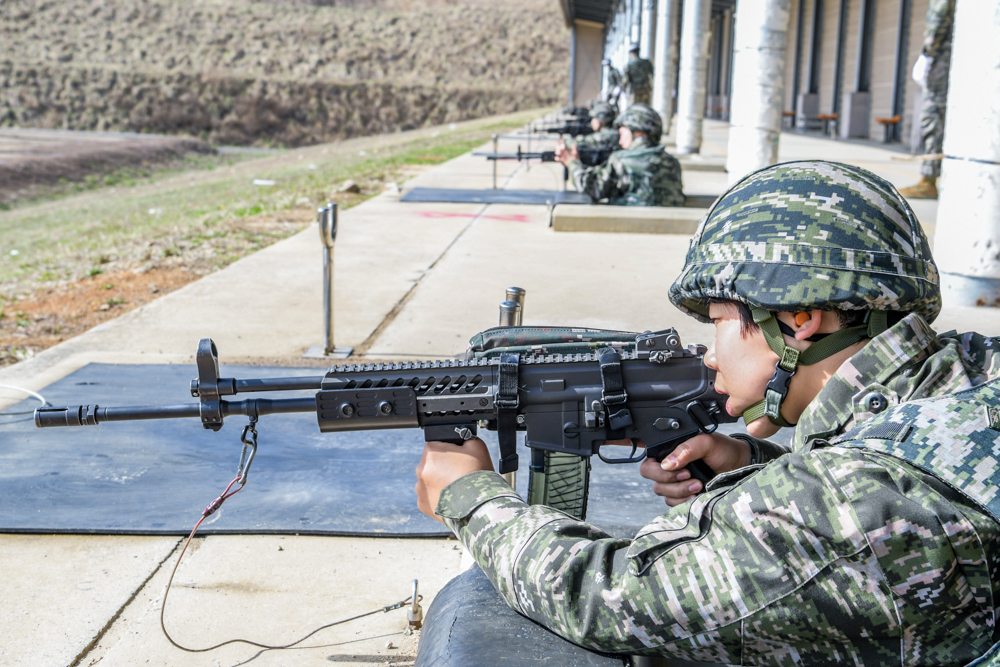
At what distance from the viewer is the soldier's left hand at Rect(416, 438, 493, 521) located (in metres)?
1.77

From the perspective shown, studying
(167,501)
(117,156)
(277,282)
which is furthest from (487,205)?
(117,156)

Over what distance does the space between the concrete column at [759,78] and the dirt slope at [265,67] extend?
47.3m

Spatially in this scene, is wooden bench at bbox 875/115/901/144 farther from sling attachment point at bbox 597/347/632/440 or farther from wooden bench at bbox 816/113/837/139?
sling attachment point at bbox 597/347/632/440

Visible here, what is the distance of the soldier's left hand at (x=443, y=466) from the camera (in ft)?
5.80

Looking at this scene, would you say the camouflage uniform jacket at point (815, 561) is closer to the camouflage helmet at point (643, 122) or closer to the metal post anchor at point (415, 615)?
the metal post anchor at point (415, 615)

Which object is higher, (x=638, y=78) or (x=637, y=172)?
(x=638, y=78)

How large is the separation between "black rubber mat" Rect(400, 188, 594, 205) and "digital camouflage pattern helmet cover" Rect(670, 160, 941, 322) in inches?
368

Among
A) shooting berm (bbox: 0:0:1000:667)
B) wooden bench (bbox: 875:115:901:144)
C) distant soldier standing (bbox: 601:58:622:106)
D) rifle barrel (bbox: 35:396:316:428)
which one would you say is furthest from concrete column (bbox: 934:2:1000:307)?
wooden bench (bbox: 875:115:901:144)

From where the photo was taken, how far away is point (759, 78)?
9.00 metres

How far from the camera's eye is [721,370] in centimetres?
161

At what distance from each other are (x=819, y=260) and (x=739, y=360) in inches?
8.9

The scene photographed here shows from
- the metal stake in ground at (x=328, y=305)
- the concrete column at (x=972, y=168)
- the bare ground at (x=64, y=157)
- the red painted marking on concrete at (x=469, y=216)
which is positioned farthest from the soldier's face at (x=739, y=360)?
the bare ground at (x=64, y=157)

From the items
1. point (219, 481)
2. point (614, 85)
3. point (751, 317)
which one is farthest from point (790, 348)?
point (614, 85)

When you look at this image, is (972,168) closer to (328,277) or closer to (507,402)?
(328,277)
